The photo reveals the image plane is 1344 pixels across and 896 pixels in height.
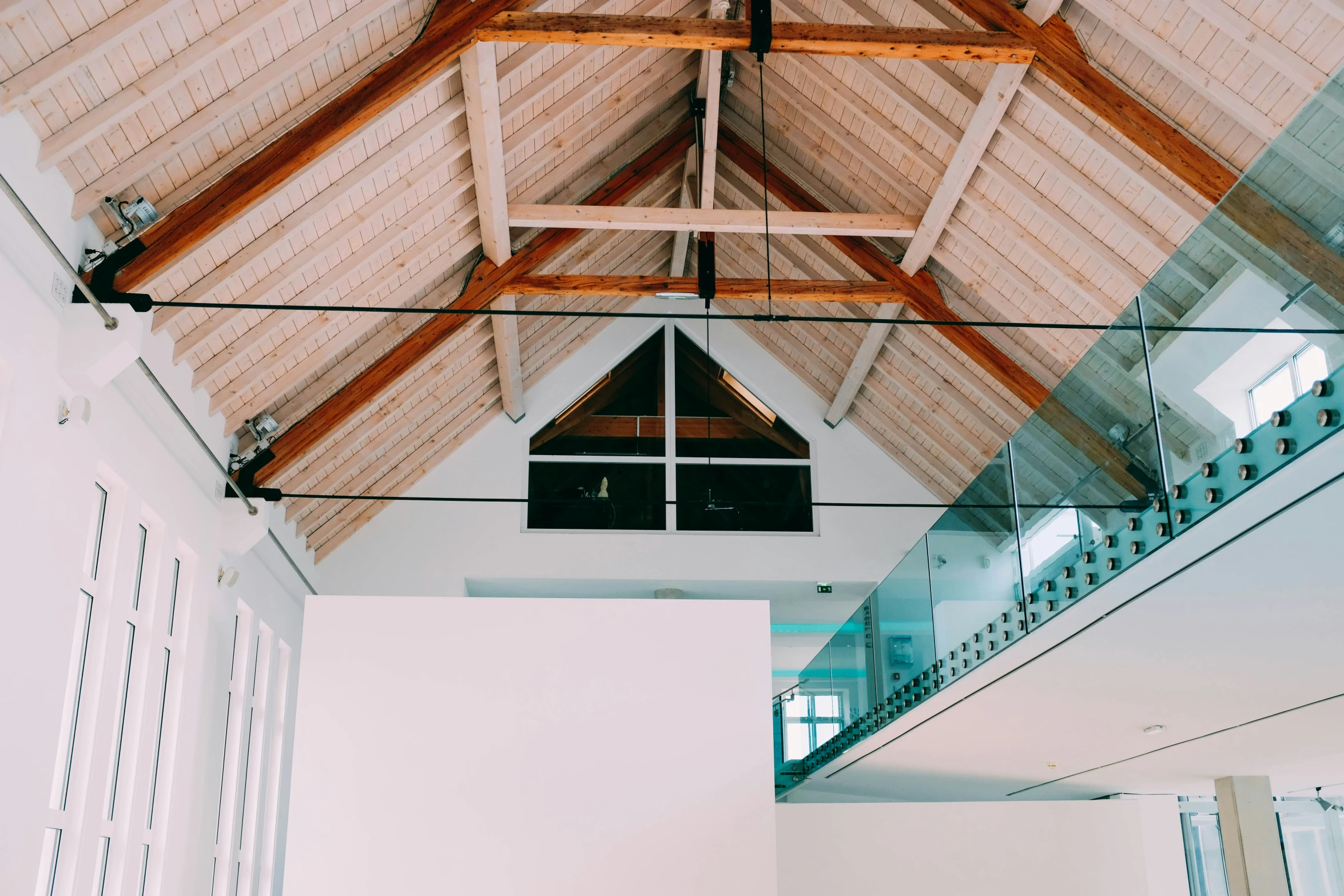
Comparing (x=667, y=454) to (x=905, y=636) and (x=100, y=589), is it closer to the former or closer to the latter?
(x=905, y=636)

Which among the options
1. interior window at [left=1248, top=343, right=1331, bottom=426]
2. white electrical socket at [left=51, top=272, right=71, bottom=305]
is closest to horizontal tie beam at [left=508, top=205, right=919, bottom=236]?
white electrical socket at [left=51, top=272, right=71, bottom=305]

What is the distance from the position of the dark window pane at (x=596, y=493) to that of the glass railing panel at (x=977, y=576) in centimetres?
599

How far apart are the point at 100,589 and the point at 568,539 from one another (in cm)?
742

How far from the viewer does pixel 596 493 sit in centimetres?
1570

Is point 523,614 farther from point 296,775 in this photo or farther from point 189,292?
point 189,292

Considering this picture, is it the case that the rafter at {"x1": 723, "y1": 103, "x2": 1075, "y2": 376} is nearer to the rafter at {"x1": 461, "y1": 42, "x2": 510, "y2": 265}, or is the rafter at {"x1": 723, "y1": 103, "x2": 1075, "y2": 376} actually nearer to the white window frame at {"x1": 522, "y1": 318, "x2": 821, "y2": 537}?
the rafter at {"x1": 461, "y1": 42, "x2": 510, "y2": 265}

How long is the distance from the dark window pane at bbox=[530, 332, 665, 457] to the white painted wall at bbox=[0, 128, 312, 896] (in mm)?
4825

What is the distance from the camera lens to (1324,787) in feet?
43.8

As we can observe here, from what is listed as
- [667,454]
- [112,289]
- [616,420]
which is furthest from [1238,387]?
[616,420]

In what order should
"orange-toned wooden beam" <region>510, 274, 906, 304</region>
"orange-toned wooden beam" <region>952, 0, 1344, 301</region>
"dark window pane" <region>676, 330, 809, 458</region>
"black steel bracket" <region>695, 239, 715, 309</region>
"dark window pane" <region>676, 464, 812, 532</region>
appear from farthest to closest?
1. "dark window pane" <region>676, 330, 809, 458</region>
2. "dark window pane" <region>676, 464, 812, 532</region>
3. "orange-toned wooden beam" <region>510, 274, 906, 304</region>
4. "black steel bracket" <region>695, 239, 715, 309</region>
5. "orange-toned wooden beam" <region>952, 0, 1344, 301</region>

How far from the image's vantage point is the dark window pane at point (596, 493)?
1552cm

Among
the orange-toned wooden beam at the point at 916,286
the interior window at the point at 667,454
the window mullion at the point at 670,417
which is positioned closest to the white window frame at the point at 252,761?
the interior window at the point at 667,454

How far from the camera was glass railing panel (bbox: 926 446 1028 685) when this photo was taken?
831 centimetres

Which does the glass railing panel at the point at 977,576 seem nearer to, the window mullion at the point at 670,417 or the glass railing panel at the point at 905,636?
the glass railing panel at the point at 905,636
